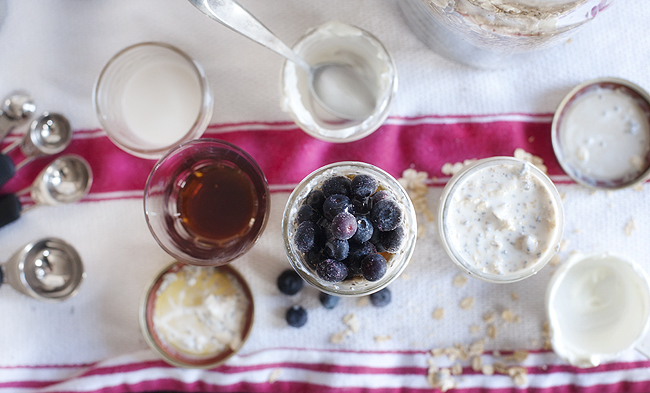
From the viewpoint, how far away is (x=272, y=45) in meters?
0.84

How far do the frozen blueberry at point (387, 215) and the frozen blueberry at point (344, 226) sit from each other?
0.17 feet

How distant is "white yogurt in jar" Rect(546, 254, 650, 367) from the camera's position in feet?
3.03

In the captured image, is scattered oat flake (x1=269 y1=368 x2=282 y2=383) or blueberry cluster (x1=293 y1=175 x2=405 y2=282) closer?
blueberry cluster (x1=293 y1=175 x2=405 y2=282)

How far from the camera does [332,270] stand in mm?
711

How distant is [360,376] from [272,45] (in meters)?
0.70

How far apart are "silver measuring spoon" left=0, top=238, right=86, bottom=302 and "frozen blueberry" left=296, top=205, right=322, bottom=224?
56 cm

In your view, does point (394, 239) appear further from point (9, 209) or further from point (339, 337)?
point (9, 209)

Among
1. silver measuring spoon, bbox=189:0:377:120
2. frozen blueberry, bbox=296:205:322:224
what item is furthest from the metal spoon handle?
frozen blueberry, bbox=296:205:322:224

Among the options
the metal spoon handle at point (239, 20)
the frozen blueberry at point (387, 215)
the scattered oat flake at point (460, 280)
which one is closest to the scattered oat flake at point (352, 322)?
the scattered oat flake at point (460, 280)

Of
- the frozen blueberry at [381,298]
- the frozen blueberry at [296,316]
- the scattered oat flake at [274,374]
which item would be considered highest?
the frozen blueberry at [381,298]

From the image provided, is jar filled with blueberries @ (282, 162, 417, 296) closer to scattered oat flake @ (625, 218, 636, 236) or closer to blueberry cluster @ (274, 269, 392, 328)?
blueberry cluster @ (274, 269, 392, 328)

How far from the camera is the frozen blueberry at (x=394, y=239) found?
742 mm

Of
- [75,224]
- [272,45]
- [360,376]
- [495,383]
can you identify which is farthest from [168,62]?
[495,383]

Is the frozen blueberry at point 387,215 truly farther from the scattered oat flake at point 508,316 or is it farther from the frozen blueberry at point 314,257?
the scattered oat flake at point 508,316
